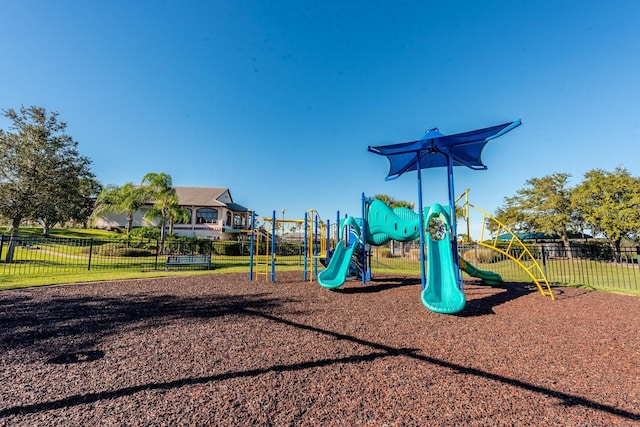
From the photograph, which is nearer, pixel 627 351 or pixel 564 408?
pixel 564 408

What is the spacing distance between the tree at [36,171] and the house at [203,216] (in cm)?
1740

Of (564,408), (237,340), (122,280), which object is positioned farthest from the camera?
(122,280)

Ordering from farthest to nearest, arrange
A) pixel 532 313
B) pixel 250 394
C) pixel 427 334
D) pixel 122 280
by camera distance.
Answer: pixel 122 280 < pixel 532 313 < pixel 427 334 < pixel 250 394

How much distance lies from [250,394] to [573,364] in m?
4.07

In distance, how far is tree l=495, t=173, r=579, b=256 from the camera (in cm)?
2945

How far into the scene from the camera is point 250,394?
2.98m

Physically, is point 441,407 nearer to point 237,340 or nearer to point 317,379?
point 317,379

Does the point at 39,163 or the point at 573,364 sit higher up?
the point at 39,163

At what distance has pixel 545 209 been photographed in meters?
30.7

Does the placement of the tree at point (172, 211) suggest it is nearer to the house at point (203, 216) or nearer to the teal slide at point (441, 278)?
the house at point (203, 216)

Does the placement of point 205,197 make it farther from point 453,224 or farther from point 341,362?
point 341,362

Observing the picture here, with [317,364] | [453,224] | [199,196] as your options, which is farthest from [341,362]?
[199,196]

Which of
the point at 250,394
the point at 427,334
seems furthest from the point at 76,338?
the point at 427,334

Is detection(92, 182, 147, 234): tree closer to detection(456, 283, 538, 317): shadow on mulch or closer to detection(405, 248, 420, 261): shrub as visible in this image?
detection(405, 248, 420, 261): shrub
